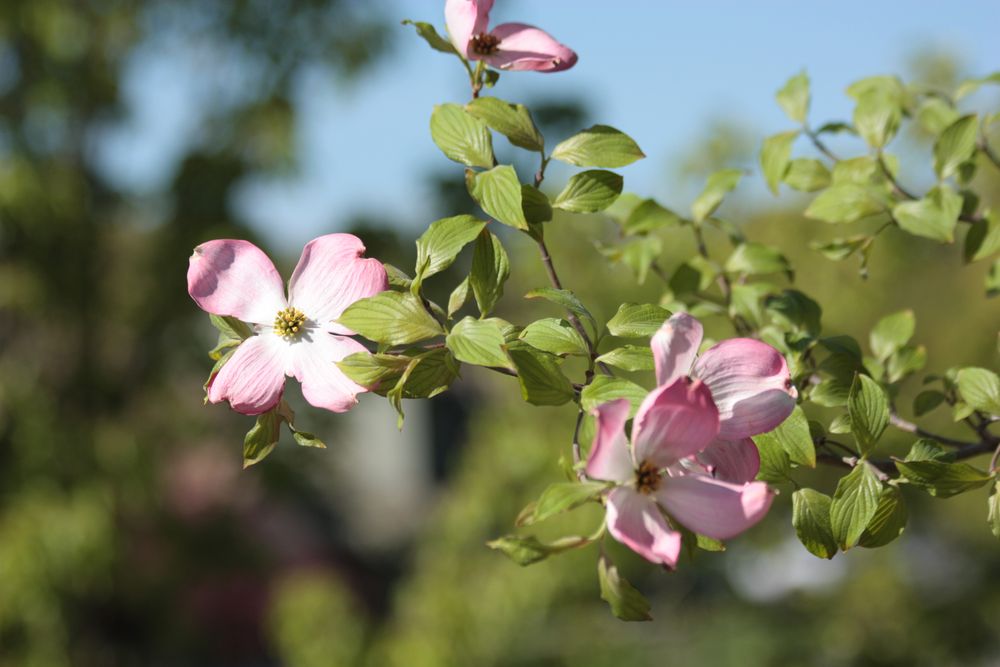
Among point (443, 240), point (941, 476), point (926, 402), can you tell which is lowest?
point (926, 402)

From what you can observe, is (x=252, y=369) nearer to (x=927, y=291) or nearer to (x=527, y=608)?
(x=527, y=608)

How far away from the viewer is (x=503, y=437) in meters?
4.09

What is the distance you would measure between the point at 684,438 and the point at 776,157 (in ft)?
1.46

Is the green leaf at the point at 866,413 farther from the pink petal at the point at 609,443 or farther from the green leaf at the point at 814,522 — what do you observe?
the pink petal at the point at 609,443

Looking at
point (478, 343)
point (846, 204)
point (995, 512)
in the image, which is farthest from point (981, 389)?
point (478, 343)

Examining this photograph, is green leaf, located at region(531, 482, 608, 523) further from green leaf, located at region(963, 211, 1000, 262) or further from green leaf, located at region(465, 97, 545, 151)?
green leaf, located at region(963, 211, 1000, 262)

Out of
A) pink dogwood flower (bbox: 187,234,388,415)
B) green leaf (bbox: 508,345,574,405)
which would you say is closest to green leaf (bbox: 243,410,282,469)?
pink dogwood flower (bbox: 187,234,388,415)

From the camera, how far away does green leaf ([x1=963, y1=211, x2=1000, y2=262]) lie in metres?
0.76

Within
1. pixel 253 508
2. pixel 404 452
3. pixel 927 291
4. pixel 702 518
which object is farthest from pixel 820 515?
pixel 404 452

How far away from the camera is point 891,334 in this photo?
29.1 inches

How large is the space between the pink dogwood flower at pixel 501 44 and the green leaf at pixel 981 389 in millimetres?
277

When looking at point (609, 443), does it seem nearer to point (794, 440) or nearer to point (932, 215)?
point (794, 440)

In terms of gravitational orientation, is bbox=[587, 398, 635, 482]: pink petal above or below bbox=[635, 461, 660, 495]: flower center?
above

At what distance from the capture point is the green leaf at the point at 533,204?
18.1 inches
